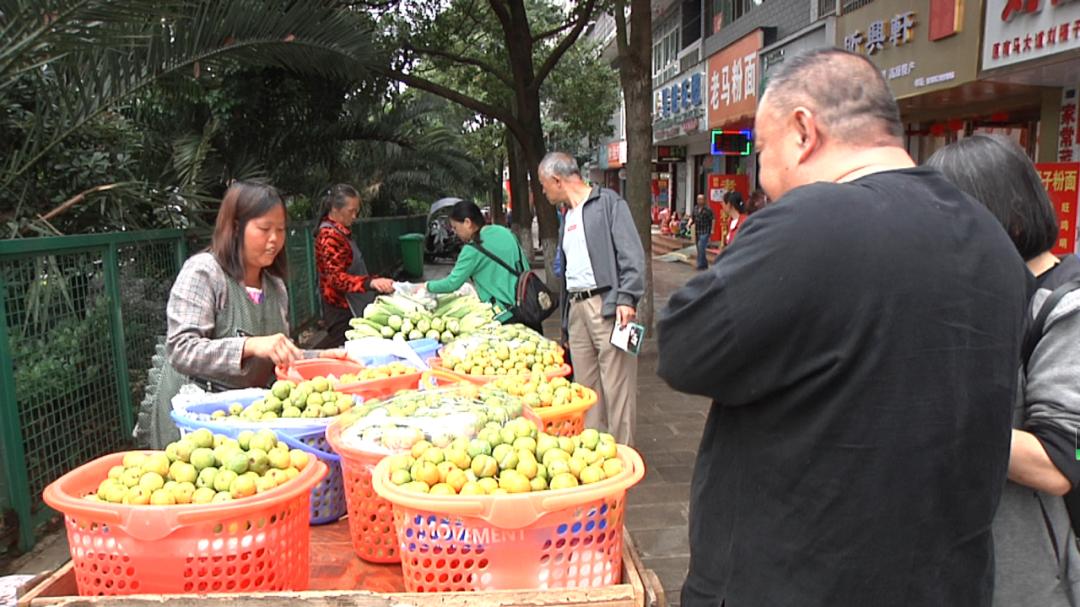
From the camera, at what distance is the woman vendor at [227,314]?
8.98 feet

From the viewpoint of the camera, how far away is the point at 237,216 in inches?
113

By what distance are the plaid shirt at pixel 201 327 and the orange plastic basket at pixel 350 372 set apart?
0.19 meters

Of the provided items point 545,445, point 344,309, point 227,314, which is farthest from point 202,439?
point 344,309

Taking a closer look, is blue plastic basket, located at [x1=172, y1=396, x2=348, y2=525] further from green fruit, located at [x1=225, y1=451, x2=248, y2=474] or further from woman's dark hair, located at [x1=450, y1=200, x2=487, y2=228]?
woman's dark hair, located at [x1=450, y1=200, x2=487, y2=228]

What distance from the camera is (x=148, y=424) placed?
298cm

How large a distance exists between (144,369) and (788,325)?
15.1 feet

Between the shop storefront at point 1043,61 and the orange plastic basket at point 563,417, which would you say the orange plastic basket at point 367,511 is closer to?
the orange plastic basket at point 563,417

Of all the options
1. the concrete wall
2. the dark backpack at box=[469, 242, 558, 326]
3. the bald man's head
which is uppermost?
the concrete wall

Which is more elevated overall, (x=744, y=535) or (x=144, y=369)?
(x=744, y=535)

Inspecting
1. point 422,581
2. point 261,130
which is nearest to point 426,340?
point 422,581

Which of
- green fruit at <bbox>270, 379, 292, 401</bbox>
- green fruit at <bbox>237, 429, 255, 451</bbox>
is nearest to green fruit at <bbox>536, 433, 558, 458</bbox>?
green fruit at <bbox>237, 429, 255, 451</bbox>

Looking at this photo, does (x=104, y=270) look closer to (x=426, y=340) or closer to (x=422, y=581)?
(x=426, y=340)

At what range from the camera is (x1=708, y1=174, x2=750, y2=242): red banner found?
62.8 ft

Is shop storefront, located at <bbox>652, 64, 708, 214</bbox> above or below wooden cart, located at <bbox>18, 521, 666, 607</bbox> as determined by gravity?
above
